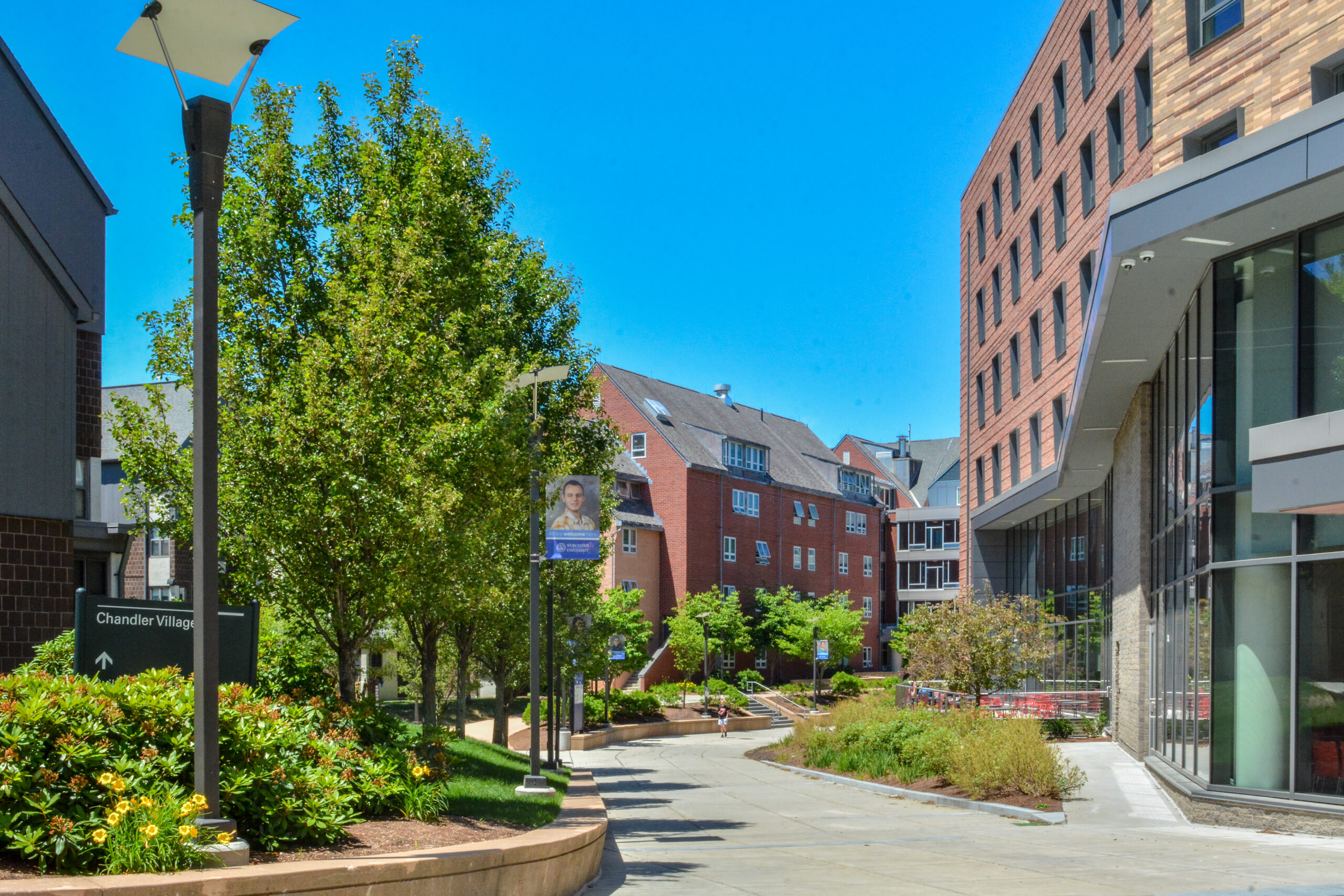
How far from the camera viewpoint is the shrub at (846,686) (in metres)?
64.2

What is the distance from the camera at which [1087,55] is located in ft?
93.0

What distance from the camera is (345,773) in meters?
10.1

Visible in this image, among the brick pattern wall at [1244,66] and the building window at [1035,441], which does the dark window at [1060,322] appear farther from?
the brick pattern wall at [1244,66]

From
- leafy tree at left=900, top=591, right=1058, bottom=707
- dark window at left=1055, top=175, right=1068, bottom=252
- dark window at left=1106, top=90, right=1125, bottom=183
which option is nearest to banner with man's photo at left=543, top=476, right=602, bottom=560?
dark window at left=1106, top=90, right=1125, bottom=183

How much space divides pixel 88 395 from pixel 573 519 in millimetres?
8530

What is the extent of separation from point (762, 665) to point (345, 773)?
58899 millimetres

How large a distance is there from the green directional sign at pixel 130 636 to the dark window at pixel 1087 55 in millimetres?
24237

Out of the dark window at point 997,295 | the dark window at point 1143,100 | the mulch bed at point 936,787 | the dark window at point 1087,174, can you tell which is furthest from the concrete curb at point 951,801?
the dark window at point 997,295

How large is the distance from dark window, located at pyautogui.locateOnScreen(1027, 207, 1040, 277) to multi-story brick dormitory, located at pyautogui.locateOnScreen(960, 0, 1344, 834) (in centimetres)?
767

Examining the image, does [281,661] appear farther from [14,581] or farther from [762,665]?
[762,665]

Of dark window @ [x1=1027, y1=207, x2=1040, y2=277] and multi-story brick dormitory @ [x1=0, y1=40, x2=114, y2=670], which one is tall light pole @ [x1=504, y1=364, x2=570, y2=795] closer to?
multi-story brick dormitory @ [x1=0, y1=40, x2=114, y2=670]

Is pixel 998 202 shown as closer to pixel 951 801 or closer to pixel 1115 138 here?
pixel 1115 138

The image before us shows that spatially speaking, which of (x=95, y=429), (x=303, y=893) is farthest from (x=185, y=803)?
(x=95, y=429)

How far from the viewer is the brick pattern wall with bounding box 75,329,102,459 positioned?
62.0 feet
